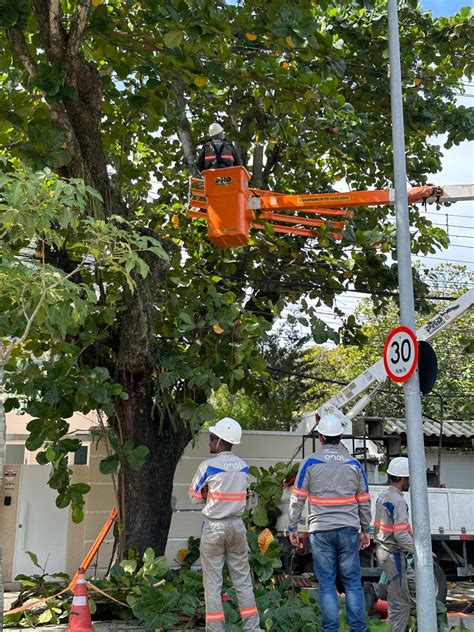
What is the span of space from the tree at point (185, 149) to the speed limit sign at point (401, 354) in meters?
2.42

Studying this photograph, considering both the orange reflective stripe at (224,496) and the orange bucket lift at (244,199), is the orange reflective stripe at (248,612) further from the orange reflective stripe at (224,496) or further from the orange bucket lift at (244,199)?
the orange bucket lift at (244,199)

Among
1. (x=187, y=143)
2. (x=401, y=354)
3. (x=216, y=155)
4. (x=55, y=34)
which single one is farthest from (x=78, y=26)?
(x=401, y=354)

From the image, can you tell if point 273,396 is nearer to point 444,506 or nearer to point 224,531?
point 444,506

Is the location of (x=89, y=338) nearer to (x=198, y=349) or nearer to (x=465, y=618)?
(x=198, y=349)

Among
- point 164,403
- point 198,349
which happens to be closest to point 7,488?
point 164,403

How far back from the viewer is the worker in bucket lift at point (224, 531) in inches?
261

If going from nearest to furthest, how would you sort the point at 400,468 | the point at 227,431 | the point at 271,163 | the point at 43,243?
the point at 43,243
the point at 227,431
the point at 400,468
the point at 271,163

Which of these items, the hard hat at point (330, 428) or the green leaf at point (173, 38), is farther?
the green leaf at point (173, 38)

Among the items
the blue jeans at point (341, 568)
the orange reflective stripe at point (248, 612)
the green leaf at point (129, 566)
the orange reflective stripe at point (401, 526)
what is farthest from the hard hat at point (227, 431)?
the green leaf at point (129, 566)

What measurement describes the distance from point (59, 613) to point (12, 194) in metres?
4.84

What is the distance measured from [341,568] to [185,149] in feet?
21.8

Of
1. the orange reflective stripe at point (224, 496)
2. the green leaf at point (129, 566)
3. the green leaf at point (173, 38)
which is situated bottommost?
Result: the green leaf at point (129, 566)

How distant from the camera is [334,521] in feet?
21.6

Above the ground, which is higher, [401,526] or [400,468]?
[400,468]
